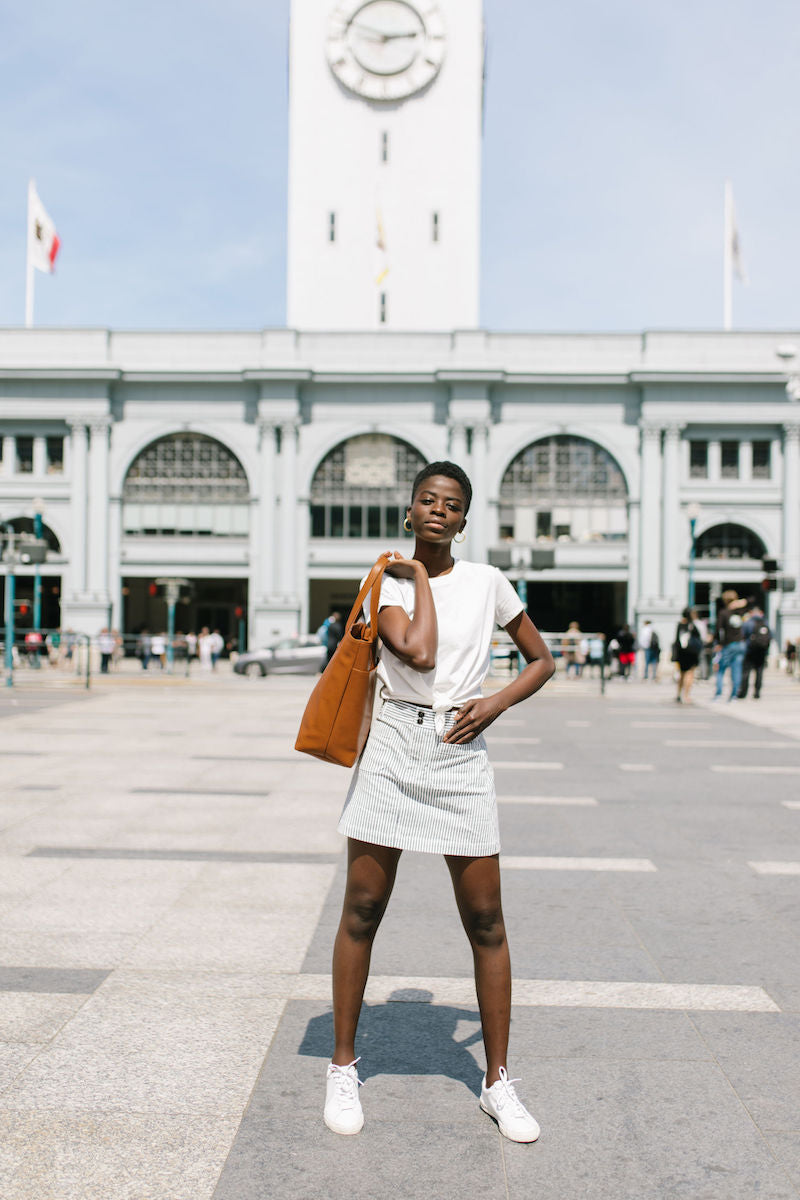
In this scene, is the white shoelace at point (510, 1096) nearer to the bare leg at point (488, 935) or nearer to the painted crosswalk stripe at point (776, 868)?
the bare leg at point (488, 935)

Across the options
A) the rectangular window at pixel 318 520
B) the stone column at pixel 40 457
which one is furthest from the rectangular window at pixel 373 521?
the stone column at pixel 40 457

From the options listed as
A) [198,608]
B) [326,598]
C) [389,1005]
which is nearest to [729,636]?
[389,1005]

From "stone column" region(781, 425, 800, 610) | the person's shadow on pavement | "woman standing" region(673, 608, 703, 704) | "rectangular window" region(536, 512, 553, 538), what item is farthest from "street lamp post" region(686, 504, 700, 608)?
the person's shadow on pavement

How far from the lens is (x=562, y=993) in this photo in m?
4.34

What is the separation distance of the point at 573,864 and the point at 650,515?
40.0m

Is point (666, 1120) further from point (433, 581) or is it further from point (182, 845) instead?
point (182, 845)

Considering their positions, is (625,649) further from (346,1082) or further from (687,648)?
(346,1082)

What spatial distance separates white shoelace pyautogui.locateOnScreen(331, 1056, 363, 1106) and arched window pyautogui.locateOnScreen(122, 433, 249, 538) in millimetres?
43953

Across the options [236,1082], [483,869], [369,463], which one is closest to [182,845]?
[236,1082]

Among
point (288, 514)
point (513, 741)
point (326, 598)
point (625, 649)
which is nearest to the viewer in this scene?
point (513, 741)

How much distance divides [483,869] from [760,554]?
4550 centimetres

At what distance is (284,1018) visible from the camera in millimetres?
4004

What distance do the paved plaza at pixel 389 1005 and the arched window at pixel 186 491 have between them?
3792 cm

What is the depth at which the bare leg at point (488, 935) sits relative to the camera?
330 cm
